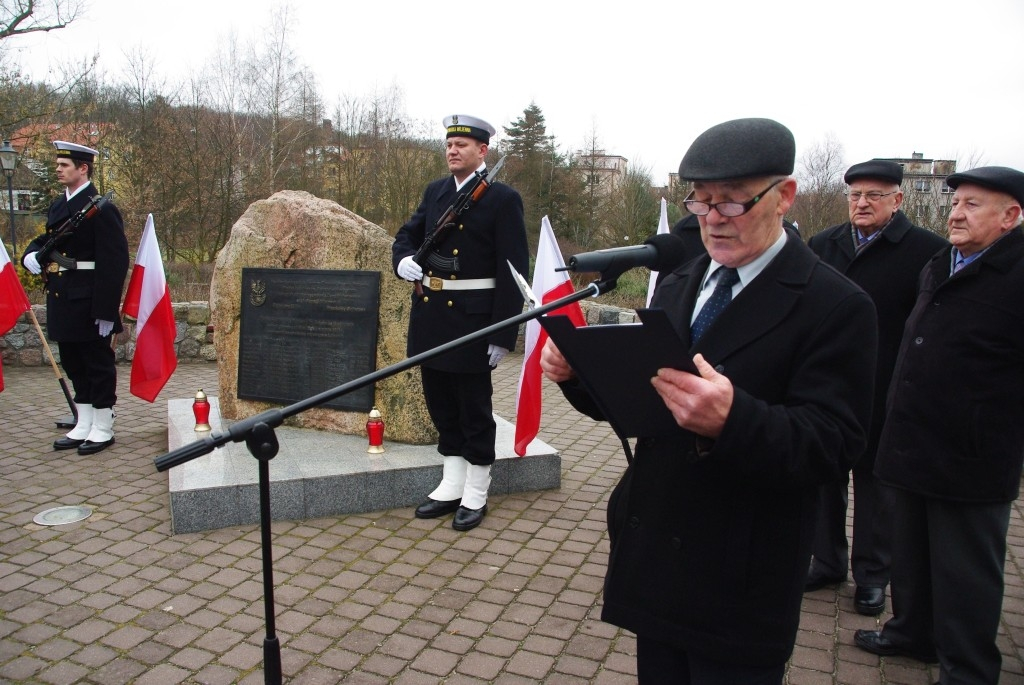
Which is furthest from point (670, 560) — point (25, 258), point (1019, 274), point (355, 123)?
point (355, 123)

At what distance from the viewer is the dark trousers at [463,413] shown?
4.71 m

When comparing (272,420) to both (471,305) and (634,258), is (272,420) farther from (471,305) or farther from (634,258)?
(471,305)

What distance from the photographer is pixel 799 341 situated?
163 cm

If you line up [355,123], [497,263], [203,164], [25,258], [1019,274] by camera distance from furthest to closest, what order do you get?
[355,123], [203,164], [25,258], [497,263], [1019,274]

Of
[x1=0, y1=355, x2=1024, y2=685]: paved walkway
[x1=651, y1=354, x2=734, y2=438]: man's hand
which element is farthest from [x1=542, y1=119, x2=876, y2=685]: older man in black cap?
[x1=0, y1=355, x2=1024, y2=685]: paved walkway

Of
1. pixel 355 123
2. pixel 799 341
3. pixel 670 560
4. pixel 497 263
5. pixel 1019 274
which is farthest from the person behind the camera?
pixel 355 123

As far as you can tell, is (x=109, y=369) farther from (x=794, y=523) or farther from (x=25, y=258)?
(x=794, y=523)

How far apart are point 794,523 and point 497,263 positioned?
3110 millimetres

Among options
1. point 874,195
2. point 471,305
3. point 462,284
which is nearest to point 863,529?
point 874,195

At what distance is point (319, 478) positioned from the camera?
4.75m

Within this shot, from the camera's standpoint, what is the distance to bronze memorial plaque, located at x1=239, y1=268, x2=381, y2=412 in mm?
5520

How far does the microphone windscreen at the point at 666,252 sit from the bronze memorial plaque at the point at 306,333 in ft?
12.7

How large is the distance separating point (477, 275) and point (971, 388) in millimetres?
2662

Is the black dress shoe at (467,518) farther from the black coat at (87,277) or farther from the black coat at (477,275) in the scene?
the black coat at (87,277)
